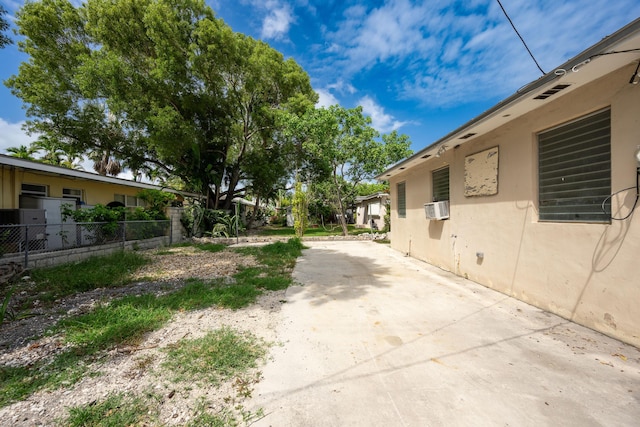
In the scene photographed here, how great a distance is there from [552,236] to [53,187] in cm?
1442

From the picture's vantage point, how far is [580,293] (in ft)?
9.88

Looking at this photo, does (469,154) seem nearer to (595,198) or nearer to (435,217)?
(435,217)

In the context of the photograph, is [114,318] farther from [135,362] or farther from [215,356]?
[215,356]

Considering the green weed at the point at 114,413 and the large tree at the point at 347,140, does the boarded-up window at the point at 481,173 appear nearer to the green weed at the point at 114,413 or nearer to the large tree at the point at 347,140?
the green weed at the point at 114,413

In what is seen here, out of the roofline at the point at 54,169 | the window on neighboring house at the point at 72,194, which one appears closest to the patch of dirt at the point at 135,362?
the roofline at the point at 54,169

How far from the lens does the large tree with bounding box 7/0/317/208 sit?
11.3 m

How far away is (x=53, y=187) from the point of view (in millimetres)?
9273

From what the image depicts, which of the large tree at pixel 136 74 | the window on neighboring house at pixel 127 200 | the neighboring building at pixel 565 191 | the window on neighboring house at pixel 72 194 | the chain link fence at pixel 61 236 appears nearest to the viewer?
the neighboring building at pixel 565 191

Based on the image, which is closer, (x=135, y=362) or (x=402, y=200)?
(x=135, y=362)

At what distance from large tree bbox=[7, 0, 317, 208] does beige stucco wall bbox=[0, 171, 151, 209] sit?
266 centimetres

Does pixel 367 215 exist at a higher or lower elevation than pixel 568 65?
lower

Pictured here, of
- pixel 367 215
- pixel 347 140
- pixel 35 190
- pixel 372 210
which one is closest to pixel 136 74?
pixel 35 190

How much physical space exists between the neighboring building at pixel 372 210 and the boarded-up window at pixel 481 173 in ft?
39.4

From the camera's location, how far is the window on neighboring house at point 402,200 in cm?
870
